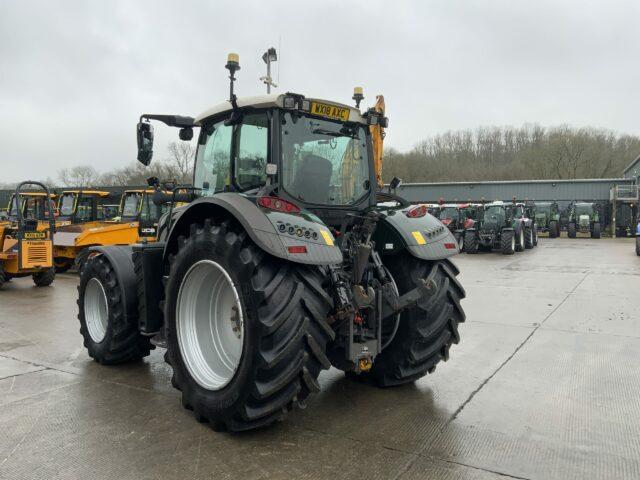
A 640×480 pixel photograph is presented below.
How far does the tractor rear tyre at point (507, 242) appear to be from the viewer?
18.8 meters

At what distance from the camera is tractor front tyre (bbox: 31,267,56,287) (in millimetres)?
10922

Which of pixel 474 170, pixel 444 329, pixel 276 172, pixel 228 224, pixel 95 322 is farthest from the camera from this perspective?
pixel 474 170

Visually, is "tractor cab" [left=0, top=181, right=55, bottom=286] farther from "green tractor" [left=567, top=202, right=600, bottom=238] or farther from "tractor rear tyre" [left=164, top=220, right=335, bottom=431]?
"green tractor" [left=567, top=202, right=600, bottom=238]

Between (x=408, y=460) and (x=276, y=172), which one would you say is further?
(x=276, y=172)

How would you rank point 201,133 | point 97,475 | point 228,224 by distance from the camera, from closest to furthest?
point 97,475, point 228,224, point 201,133

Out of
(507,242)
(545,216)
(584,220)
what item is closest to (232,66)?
(507,242)

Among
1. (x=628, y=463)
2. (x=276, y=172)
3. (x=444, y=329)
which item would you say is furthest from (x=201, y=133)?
(x=628, y=463)

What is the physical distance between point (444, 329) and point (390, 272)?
0.63 m

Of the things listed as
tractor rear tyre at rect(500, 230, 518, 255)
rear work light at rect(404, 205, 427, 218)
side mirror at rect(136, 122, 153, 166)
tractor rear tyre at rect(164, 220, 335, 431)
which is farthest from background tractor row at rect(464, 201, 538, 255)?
tractor rear tyre at rect(164, 220, 335, 431)

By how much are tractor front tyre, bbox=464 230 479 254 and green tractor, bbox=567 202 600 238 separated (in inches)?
540

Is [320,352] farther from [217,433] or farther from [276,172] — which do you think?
[276,172]

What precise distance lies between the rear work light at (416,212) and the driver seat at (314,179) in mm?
761

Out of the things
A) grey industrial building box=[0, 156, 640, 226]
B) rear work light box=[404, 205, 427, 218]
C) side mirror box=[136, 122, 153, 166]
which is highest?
grey industrial building box=[0, 156, 640, 226]

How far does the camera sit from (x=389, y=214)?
171 inches
